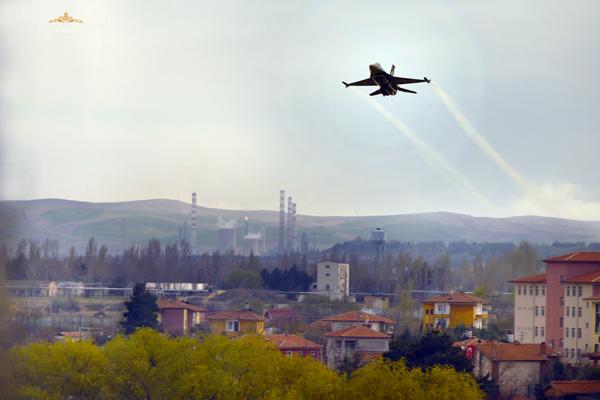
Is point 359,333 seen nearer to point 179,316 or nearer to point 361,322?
point 361,322

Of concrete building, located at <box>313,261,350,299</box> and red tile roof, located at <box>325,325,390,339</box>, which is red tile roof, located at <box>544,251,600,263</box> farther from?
concrete building, located at <box>313,261,350,299</box>

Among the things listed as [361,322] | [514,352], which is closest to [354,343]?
[361,322]

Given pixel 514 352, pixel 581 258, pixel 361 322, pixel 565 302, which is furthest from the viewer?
pixel 361 322

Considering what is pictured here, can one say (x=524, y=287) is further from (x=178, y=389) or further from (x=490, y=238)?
(x=490, y=238)

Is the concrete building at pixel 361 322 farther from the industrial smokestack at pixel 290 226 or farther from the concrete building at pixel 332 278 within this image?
the industrial smokestack at pixel 290 226

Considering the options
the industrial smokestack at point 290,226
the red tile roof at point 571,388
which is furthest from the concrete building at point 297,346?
the industrial smokestack at point 290,226

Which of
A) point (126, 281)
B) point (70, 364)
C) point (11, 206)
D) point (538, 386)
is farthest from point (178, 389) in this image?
point (126, 281)
